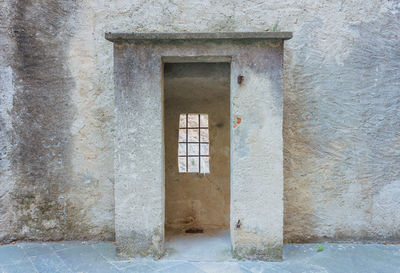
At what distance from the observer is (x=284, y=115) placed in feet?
11.6

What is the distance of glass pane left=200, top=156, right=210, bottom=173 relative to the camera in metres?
4.48

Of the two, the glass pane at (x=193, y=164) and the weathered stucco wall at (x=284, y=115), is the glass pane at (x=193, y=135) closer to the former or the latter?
the glass pane at (x=193, y=164)

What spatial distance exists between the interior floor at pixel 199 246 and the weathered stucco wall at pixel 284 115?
2.90 feet

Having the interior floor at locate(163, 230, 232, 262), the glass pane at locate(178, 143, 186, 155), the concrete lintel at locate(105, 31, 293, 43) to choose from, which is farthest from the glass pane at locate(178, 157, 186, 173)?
the concrete lintel at locate(105, 31, 293, 43)

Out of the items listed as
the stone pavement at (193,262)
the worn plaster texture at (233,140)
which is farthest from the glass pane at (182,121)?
the stone pavement at (193,262)

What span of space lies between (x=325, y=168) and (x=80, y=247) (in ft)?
11.3

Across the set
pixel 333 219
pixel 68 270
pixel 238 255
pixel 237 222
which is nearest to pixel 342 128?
pixel 333 219

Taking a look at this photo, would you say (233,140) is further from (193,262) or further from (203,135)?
(203,135)

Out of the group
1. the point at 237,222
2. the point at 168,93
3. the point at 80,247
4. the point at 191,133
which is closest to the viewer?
the point at 237,222

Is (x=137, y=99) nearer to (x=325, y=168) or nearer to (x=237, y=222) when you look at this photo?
(x=237, y=222)

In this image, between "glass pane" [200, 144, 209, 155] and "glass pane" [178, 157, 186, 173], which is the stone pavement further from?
"glass pane" [200, 144, 209, 155]

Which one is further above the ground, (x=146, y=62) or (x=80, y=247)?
(x=146, y=62)

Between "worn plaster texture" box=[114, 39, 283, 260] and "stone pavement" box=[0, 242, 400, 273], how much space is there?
0.63 ft

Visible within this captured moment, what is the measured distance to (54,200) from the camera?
3586 millimetres
